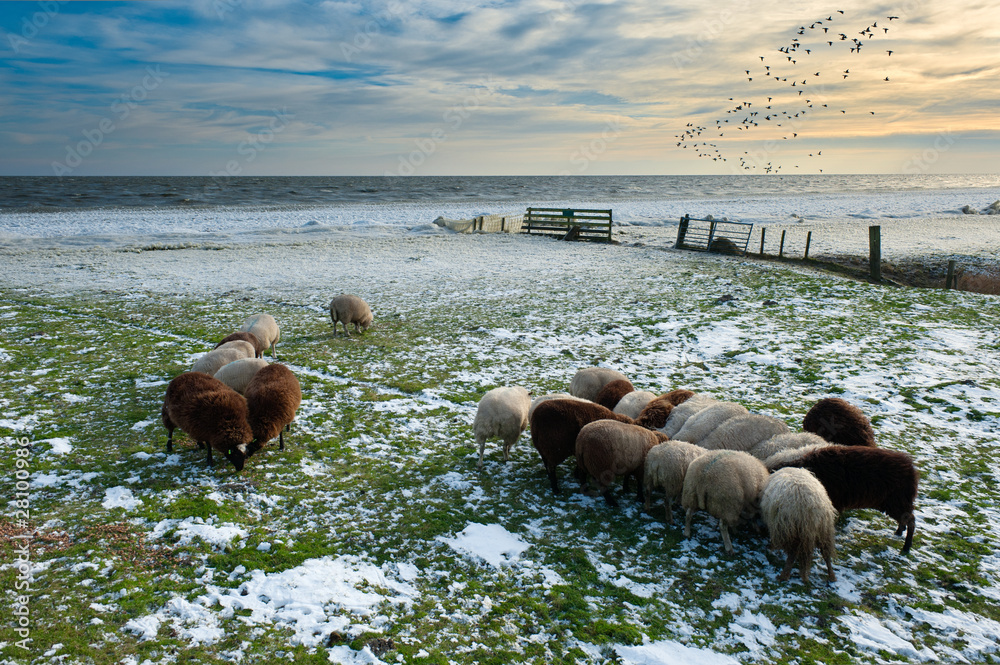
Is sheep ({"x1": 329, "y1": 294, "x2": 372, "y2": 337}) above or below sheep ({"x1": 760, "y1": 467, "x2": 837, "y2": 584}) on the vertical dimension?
above

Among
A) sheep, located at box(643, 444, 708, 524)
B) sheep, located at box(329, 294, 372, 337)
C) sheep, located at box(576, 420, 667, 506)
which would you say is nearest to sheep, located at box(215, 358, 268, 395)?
sheep, located at box(329, 294, 372, 337)

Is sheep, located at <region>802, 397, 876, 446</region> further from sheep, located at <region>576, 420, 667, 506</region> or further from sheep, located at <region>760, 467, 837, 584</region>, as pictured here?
sheep, located at <region>576, 420, 667, 506</region>

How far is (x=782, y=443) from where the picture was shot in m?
6.45

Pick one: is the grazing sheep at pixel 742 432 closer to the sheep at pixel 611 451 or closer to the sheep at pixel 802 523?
the sheep at pixel 611 451

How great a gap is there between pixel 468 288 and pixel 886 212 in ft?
176

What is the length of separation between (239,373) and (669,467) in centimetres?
627

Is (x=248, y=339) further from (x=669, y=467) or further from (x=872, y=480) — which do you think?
(x=872, y=480)

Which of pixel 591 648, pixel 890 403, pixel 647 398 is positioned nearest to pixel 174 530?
pixel 591 648

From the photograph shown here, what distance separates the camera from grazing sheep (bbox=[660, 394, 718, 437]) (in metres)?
7.18

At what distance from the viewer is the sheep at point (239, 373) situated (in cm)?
822

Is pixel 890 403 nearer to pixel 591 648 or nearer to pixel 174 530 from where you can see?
pixel 591 648

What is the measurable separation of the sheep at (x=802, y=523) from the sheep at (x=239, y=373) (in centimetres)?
699

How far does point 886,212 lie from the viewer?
54125 millimetres

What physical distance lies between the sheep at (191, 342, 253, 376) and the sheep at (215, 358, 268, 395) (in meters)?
0.54
